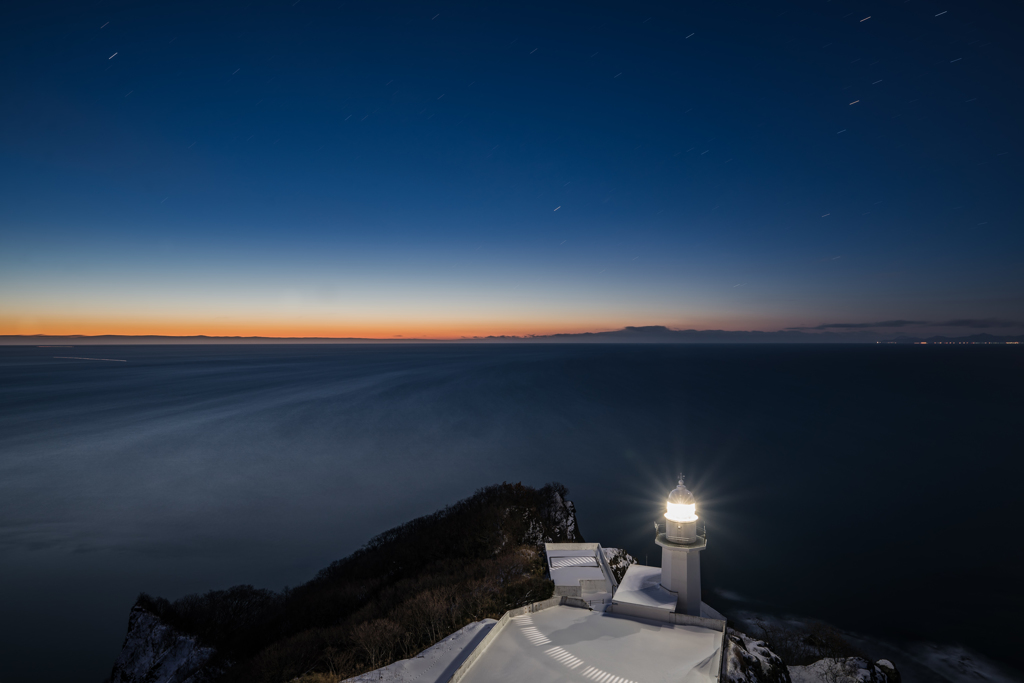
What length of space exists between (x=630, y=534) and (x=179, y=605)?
2437 cm

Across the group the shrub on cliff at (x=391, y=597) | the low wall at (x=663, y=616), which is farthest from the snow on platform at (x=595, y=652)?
the shrub on cliff at (x=391, y=597)

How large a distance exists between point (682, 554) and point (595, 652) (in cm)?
418

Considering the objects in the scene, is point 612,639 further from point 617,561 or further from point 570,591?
point 617,561

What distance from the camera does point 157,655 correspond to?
18.2 metres

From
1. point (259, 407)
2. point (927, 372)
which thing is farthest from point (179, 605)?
point (927, 372)

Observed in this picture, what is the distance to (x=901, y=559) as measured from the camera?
25.1 meters

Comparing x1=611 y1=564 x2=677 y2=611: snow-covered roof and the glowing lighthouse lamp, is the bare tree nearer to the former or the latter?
x1=611 y1=564 x2=677 y2=611: snow-covered roof

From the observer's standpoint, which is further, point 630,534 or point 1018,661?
point 630,534

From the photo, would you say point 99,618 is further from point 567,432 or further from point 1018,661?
point 567,432

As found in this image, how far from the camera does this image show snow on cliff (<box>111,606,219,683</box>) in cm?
1734

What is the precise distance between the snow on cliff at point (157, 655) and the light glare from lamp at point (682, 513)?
17734 millimetres

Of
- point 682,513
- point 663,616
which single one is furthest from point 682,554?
point 663,616

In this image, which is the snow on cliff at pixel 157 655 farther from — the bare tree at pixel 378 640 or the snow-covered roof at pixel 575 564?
the snow-covered roof at pixel 575 564

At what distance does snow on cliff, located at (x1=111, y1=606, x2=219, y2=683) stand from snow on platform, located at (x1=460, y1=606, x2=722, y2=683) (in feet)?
44.6
